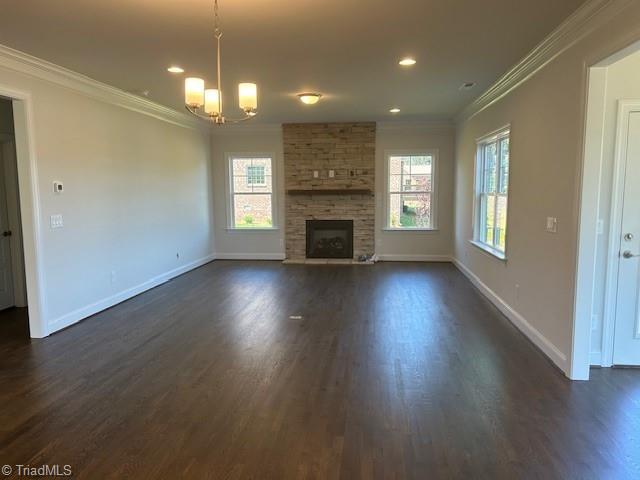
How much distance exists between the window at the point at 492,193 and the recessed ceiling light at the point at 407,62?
156 centimetres

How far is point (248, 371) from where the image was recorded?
3512 millimetres

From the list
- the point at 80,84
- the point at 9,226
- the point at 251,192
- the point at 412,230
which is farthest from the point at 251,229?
the point at 80,84

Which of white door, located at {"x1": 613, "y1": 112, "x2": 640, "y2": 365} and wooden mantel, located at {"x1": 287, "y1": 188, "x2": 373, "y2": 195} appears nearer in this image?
white door, located at {"x1": 613, "y1": 112, "x2": 640, "y2": 365}

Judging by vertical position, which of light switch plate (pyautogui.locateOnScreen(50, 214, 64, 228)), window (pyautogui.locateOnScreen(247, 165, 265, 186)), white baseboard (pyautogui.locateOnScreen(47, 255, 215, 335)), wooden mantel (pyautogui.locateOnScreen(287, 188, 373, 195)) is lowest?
→ white baseboard (pyautogui.locateOnScreen(47, 255, 215, 335))

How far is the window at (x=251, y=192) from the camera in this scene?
8820 mm

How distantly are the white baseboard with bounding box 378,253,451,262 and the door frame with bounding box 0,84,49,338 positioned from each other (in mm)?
5986

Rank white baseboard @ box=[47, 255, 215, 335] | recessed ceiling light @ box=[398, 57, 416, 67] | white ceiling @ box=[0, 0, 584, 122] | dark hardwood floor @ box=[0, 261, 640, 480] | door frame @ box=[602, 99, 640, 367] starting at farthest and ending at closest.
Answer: white baseboard @ box=[47, 255, 215, 335], recessed ceiling light @ box=[398, 57, 416, 67], door frame @ box=[602, 99, 640, 367], white ceiling @ box=[0, 0, 584, 122], dark hardwood floor @ box=[0, 261, 640, 480]

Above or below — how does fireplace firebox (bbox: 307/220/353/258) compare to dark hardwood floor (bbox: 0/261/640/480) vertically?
above

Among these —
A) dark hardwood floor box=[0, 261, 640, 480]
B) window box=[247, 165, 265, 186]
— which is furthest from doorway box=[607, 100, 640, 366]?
window box=[247, 165, 265, 186]

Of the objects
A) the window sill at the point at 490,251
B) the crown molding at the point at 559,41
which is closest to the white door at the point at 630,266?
the crown molding at the point at 559,41

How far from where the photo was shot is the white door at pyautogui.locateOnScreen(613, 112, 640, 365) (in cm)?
327

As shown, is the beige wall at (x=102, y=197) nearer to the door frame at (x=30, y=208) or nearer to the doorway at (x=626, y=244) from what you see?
the door frame at (x=30, y=208)

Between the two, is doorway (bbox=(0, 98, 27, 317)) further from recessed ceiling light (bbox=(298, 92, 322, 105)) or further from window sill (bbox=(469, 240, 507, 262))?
window sill (bbox=(469, 240, 507, 262))

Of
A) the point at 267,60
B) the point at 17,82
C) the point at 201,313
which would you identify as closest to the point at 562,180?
the point at 267,60
